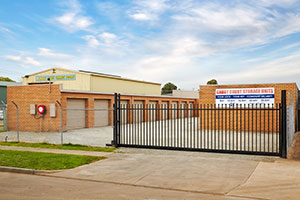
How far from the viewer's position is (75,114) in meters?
23.0

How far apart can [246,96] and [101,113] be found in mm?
12644

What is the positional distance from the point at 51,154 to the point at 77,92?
11.9m

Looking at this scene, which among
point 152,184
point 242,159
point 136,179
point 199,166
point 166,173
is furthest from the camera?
point 242,159

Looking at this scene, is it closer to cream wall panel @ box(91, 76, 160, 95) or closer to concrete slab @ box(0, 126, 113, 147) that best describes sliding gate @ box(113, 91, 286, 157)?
concrete slab @ box(0, 126, 113, 147)

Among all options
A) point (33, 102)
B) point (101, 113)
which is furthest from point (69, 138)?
point (101, 113)

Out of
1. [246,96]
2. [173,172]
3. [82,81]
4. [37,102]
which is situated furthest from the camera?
[82,81]

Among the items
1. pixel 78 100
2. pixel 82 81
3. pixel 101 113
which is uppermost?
pixel 82 81

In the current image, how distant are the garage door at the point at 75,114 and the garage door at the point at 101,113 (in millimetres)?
1659

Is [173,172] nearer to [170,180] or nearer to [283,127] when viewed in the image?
[170,180]

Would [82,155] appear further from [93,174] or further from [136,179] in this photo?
[136,179]

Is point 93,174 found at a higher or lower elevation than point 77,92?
lower

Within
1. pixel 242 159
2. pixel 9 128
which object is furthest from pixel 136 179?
pixel 9 128

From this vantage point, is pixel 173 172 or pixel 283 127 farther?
pixel 283 127

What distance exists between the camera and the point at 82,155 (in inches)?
436
